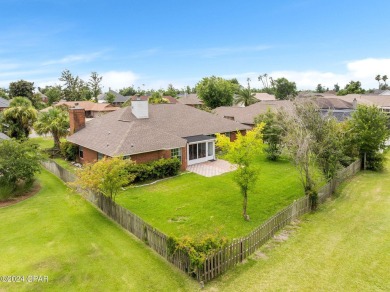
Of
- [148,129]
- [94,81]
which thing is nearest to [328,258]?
[148,129]

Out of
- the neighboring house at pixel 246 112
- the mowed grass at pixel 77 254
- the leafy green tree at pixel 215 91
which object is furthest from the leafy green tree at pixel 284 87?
the mowed grass at pixel 77 254

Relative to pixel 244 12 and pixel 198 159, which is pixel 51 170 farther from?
pixel 244 12

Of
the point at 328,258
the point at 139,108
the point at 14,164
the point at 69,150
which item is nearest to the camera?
the point at 328,258

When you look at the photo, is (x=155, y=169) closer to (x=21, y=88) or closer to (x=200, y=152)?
(x=200, y=152)

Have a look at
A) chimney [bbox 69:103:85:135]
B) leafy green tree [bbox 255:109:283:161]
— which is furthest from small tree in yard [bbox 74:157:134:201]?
leafy green tree [bbox 255:109:283:161]

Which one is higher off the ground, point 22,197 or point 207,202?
point 22,197

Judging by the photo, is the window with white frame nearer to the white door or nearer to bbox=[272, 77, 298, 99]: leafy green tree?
the white door

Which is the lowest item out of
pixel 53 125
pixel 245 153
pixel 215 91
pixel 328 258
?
pixel 328 258
